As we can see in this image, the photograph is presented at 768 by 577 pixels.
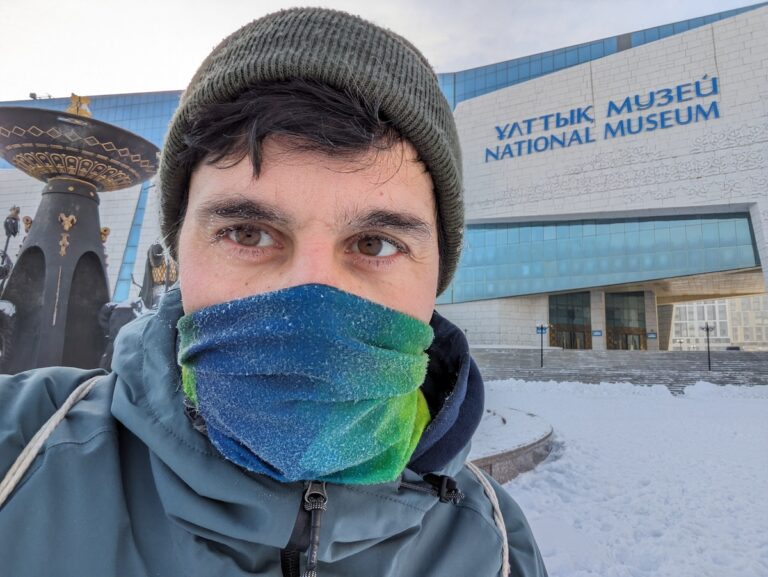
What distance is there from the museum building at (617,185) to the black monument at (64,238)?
21.8m

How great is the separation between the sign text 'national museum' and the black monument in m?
28.1

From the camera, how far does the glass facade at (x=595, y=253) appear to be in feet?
80.6

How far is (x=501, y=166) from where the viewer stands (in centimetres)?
3034

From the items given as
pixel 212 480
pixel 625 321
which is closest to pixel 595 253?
pixel 625 321

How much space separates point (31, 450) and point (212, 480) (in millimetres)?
302

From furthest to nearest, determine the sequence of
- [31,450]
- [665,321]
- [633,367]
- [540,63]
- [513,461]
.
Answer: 1. [665,321]
2. [540,63]
3. [633,367]
4. [513,461]
5. [31,450]

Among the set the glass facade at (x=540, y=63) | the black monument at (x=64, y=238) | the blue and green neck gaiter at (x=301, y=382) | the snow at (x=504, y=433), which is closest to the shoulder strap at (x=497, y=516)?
the blue and green neck gaiter at (x=301, y=382)

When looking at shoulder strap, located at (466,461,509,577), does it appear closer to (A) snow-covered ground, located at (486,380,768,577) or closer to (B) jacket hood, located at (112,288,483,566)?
(B) jacket hood, located at (112,288,483,566)

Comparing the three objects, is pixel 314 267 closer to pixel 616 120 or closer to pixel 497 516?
pixel 497 516

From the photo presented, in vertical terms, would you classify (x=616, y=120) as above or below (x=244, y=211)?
above

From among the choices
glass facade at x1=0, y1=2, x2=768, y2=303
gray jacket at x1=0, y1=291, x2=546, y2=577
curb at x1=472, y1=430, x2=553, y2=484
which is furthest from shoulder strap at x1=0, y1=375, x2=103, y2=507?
glass facade at x1=0, y1=2, x2=768, y2=303

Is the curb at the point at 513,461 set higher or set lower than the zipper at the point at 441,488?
lower

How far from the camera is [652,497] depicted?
168 inches

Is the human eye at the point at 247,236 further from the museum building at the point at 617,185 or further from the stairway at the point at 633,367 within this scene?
the museum building at the point at 617,185
